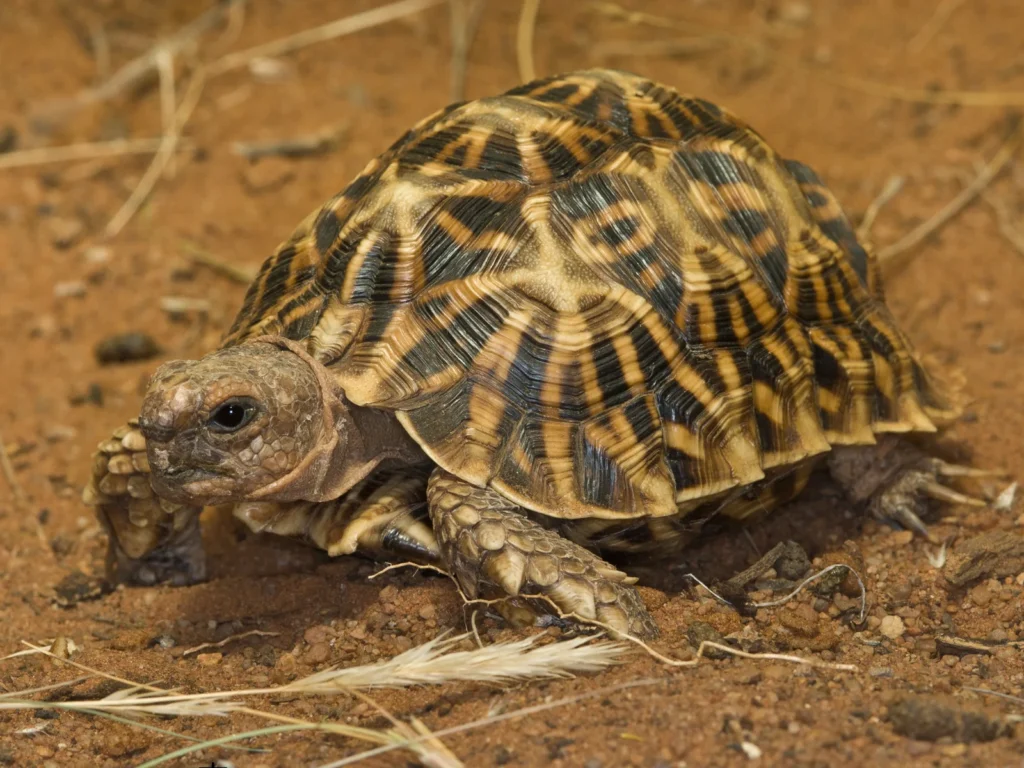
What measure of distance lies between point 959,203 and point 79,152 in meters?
5.01

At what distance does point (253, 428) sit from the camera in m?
3.22

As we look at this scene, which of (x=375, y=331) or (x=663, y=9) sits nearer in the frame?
(x=375, y=331)

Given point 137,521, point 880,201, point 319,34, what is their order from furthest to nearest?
1. point 319,34
2. point 880,201
3. point 137,521

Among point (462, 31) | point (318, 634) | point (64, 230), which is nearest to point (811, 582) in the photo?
point (318, 634)

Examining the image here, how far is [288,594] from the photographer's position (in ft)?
12.4

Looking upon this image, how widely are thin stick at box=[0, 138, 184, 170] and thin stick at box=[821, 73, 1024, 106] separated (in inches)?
167

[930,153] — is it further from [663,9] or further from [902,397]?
[902,397]

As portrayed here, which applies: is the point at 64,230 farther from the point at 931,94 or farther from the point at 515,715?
the point at 931,94

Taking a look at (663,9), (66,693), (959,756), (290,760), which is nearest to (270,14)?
(663,9)

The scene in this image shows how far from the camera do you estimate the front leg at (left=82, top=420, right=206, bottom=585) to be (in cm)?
375

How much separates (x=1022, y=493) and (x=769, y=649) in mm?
1530

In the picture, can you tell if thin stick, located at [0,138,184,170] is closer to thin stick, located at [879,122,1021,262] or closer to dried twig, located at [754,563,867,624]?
thin stick, located at [879,122,1021,262]

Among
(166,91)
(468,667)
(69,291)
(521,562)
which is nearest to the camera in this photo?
(468,667)

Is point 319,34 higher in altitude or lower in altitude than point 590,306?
higher
